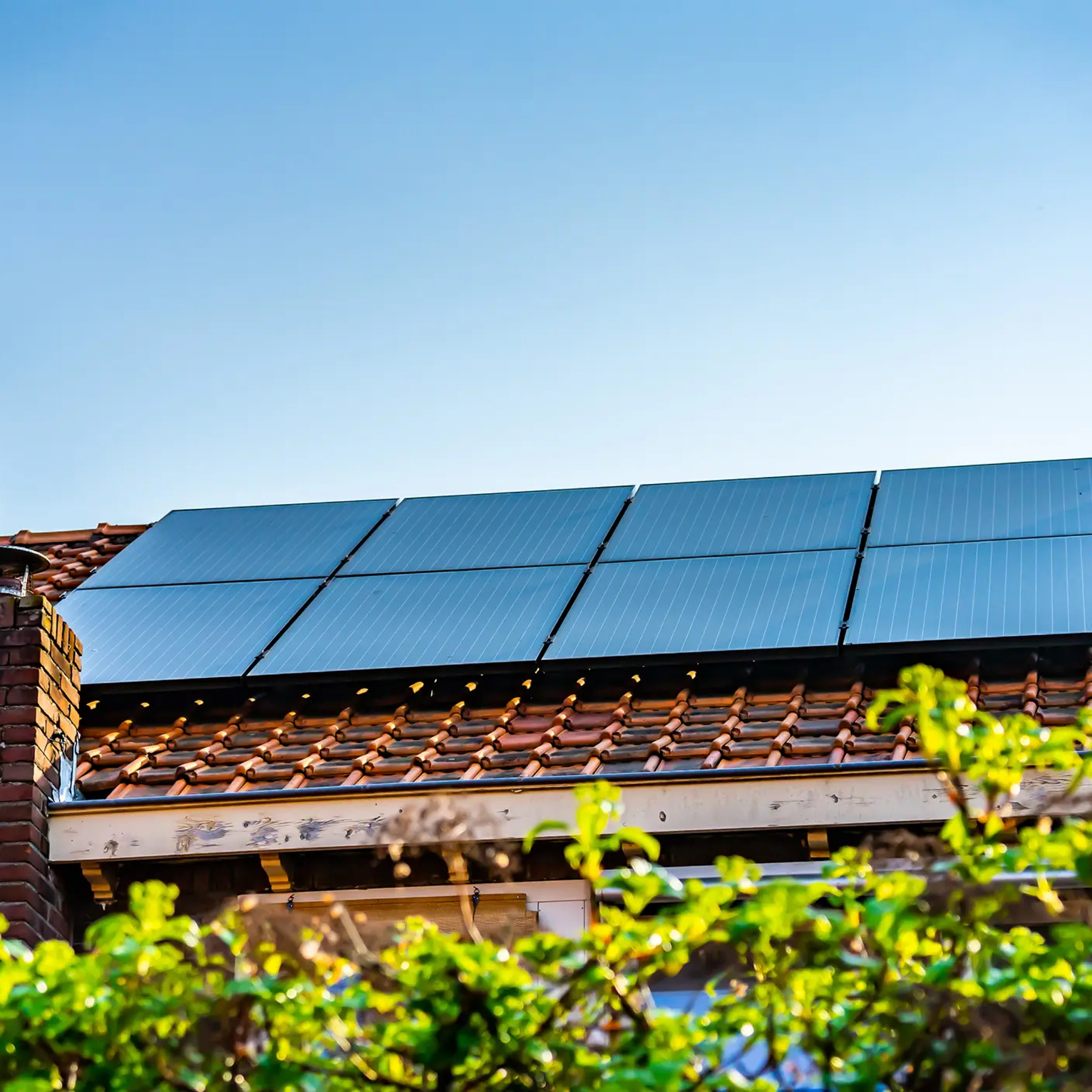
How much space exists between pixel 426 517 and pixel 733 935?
27.1ft

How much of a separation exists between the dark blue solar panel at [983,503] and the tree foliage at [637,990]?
610 cm

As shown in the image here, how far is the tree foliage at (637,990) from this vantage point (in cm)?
461

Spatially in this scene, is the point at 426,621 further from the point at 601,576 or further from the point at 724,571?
the point at 724,571

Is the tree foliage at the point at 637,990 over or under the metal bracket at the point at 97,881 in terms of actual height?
over

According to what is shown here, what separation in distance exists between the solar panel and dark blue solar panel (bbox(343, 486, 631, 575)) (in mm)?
234

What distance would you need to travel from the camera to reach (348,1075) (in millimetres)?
4828

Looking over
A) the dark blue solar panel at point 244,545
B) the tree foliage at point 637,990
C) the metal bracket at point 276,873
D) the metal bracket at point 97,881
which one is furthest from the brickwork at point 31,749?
the tree foliage at point 637,990

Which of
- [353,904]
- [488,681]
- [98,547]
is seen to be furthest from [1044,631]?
[98,547]

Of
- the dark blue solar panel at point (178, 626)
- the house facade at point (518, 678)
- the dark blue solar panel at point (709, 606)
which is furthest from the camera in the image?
the dark blue solar panel at point (178, 626)

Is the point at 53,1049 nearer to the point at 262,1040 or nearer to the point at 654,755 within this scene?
the point at 262,1040

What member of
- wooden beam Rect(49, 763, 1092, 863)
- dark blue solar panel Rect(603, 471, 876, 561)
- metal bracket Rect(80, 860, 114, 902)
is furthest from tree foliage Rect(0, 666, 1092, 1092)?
dark blue solar panel Rect(603, 471, 876, 561)

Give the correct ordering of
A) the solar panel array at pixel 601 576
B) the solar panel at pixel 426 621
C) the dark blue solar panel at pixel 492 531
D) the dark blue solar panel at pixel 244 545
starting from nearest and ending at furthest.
Answer: the solar panel array at pixel 601 576 < the solar panel at pixel 426 621 < the dark blue solar panel at pixel 492 531 < the dark blue solar panel at pixel 244 545

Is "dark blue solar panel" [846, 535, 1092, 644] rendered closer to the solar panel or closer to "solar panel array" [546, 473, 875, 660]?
"solar panel array" [546, 473, 875, 660]

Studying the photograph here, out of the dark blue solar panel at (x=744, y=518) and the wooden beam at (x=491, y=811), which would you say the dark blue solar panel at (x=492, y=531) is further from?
the wooden beam at (x=491, y=811)
